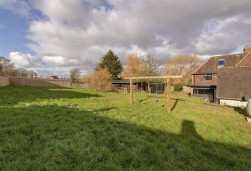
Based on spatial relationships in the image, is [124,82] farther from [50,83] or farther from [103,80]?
[50,83]

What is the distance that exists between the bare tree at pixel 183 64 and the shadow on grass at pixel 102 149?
145ft

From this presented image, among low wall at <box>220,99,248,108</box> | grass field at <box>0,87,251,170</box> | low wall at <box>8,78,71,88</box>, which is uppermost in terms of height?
low wall at <box>8,78,71,88</box>

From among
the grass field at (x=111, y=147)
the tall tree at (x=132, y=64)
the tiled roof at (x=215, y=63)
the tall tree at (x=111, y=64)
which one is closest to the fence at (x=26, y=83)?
the tall tree at (x=111, y=64)

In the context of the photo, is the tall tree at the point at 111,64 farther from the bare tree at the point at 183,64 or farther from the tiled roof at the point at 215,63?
the tiled roof at the point at 215,63

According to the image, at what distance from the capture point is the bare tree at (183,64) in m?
48.0

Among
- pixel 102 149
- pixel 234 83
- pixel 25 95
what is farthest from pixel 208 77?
pixel 102 149

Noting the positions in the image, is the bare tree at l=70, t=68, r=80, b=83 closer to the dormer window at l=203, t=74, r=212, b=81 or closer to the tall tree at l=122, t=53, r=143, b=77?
the tall tree at l=122, t=53, r=143, b=77

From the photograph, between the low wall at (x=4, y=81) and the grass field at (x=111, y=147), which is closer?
the grass field at (x=111, y=147)

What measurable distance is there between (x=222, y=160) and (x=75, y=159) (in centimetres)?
392

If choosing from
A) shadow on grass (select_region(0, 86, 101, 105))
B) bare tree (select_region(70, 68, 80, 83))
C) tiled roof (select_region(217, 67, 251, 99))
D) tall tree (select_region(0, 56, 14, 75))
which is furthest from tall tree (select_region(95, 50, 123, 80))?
tiled roof (select_region(217, 67, 251, 99))

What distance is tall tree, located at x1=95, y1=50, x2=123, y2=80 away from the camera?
47.7m

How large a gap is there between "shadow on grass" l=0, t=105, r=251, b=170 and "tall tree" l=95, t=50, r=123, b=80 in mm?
41601

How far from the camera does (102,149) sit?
14.4ft

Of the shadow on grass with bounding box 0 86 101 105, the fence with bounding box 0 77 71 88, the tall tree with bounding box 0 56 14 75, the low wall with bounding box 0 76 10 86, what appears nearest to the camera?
the shadow on grass with bounding box 0 86 101 105
